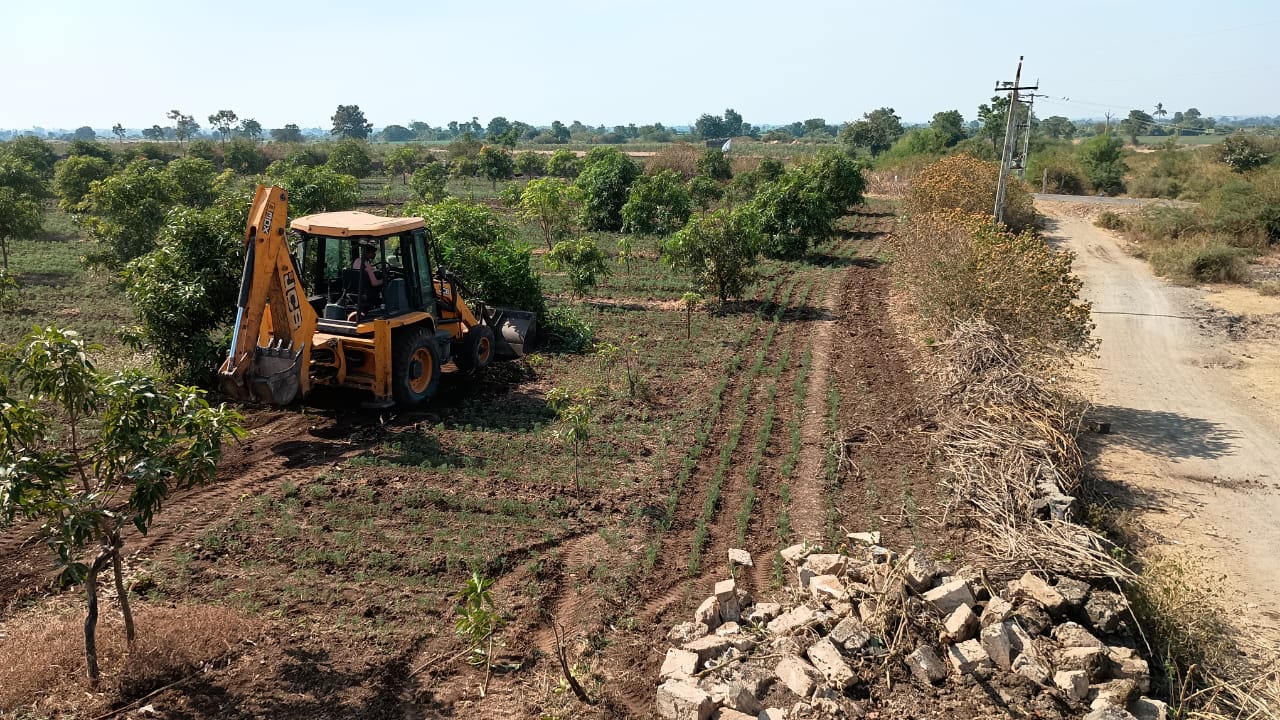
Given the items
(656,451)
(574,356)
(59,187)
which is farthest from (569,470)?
(59,187)

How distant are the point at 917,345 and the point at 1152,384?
167 inches

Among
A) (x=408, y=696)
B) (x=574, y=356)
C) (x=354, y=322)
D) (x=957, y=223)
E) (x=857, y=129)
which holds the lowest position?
(x=408, y=696)

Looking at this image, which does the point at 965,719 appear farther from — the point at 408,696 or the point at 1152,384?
the point at 1152,384

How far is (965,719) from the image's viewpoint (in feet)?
19.4

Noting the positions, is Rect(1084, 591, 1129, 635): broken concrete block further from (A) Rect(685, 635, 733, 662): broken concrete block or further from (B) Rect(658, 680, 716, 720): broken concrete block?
(B) Rect(658, 680, 716, 720): broken concrete block

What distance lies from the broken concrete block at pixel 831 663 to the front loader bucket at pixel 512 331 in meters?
9.22

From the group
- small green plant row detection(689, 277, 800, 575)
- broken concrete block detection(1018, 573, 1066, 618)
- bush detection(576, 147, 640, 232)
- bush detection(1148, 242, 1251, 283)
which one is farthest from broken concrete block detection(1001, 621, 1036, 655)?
bush detection(576, 147, 640, 232)

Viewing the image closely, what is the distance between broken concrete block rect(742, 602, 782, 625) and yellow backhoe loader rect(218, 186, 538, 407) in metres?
6.24

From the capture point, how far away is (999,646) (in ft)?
20.6

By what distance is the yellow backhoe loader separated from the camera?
9.70m

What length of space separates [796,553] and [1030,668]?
95.5 inches

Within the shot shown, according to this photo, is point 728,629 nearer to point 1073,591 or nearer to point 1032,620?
point 1032,620

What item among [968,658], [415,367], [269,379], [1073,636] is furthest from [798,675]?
[415,367]

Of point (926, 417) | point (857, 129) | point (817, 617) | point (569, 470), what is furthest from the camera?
point (857, 129)
